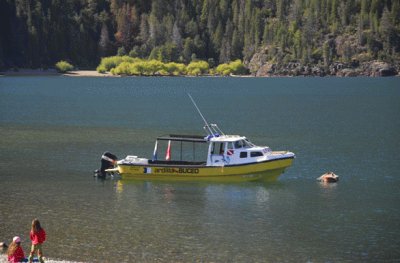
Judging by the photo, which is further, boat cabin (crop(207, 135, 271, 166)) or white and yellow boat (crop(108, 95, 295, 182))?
white and yellow boat (crop(108, 95, 295, 182))

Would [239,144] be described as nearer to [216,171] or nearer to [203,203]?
[216,171]

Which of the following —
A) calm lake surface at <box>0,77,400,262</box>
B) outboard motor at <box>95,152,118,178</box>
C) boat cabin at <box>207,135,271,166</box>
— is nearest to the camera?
calm lake surface at <box>0,77,400,262</box>

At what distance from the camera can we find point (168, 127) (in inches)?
4764

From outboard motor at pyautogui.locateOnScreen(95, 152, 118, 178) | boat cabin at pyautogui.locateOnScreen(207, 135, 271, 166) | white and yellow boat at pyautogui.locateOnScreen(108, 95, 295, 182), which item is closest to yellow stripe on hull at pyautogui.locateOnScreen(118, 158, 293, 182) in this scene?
white and yellow boat at pyautogui.locateOnScreen(108, 95, 295, 182)

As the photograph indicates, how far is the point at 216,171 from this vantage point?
2771 inches

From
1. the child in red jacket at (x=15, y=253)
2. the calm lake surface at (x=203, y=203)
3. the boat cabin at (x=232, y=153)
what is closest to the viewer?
the child in red jacket at (x=15, y=253)

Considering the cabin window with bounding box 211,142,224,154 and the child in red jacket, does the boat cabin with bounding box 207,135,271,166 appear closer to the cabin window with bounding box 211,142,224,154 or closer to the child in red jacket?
the cabin window with bounding box 211,142,224,154

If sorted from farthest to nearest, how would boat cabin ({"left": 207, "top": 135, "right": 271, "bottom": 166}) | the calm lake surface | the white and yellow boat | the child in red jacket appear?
the white and yellow boat < boat cabin ({"left": 207, "top": 135, "right": 271, "bottom": 166}) < the calm lake surface < the child in red jacket

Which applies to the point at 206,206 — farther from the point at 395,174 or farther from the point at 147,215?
the point at 395,174

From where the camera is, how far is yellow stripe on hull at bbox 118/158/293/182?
231 ft

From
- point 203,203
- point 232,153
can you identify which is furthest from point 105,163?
point 203,203

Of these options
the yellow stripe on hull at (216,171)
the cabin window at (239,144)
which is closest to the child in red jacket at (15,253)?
the yellow stripe on hull at (216,171)

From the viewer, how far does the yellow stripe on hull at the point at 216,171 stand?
70375 mm

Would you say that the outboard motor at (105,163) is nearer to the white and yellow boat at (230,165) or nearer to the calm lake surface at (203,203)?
the calm lake surface at (203,203)
